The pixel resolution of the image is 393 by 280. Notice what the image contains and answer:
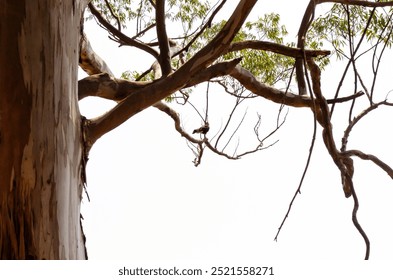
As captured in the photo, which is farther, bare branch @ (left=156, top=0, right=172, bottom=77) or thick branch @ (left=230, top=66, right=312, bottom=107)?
thick branch @ (left=230, top=66, right=312, bottom=107)

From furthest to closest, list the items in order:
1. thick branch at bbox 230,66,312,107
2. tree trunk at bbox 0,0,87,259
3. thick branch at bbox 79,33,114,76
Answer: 1. thick branch at bbox 79,33,114,76
2. thick branch at bbox 230,66,312,107
3. tree trunk at bbox 0,0,87,259

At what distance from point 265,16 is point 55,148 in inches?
151

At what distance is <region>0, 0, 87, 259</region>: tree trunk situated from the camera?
4.88 feet

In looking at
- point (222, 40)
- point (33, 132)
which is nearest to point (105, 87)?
point (222, 40)

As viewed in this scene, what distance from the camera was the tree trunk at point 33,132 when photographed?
1488 mm

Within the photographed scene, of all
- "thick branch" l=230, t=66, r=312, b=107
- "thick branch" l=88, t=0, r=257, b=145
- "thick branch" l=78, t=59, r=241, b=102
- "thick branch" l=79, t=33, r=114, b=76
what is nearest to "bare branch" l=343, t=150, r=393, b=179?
"thick branch" l=230, t=66, r=312, b=107

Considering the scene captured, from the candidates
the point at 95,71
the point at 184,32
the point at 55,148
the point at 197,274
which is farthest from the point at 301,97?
the point at 184,32

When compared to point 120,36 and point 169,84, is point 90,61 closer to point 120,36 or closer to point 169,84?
point 120,36

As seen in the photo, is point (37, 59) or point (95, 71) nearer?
point (37, 59)

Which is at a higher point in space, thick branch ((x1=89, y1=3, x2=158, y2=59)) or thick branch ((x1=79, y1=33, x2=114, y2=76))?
thick branch ((x1=89, y1=3, x2=158, y2=59))

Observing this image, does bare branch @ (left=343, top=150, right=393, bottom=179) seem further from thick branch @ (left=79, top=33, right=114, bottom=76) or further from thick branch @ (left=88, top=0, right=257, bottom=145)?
thick branch @ (left=79, top=33, right=114, bottom=76)

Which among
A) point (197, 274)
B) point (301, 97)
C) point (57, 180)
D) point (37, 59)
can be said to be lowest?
point (197, 274)

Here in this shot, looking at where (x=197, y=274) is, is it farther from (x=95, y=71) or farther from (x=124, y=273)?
(x=95, y=71)

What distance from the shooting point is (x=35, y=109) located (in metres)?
1.50
